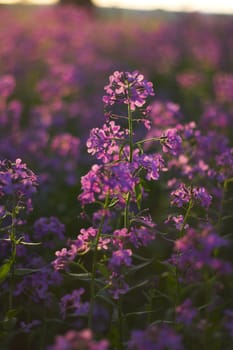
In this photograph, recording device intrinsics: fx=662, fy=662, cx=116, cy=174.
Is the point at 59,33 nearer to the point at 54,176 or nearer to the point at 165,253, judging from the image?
the point at 54,176

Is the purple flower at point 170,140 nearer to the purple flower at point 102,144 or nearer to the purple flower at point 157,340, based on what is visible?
the purple flower at point 102,144

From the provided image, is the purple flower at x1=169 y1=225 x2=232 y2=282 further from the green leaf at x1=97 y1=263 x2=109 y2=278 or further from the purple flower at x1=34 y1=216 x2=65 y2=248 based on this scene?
the purple flower at x1=34 y1=216 x2=65 y2=248

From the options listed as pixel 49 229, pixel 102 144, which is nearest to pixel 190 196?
pixel 102 144

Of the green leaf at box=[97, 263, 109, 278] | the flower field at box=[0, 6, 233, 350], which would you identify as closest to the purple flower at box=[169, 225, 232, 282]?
the flower field at box=[0, 6, 233, 350]

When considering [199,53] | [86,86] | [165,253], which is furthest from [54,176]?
[199,53]

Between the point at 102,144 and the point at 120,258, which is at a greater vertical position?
the point at 102,144

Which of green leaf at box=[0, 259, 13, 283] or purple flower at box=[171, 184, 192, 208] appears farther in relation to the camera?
purple flower at box=[171, 184, 192, 208]

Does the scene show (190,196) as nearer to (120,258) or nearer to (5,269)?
(120,258)

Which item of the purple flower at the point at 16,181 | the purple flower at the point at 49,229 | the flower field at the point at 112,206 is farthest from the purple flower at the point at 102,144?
the purple flower at the point at 49,229
